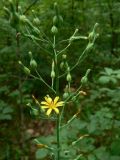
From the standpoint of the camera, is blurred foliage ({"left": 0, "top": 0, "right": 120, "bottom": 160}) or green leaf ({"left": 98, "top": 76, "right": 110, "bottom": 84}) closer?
green leaf ({"left": 98, "top": 76, "right": 110, "bottom": 84})

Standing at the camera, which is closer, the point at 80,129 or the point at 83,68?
the point at 80,129

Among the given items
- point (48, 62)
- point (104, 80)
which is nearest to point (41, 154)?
point (104, 80)

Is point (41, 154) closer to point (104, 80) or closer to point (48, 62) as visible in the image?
point (104, 80)

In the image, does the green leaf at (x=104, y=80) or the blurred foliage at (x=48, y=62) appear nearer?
the green leaf at (x=104, y=80)

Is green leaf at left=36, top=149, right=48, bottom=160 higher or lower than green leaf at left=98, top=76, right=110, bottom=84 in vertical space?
lower

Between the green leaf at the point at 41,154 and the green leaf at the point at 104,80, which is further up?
the green leaf at the point at 104,80

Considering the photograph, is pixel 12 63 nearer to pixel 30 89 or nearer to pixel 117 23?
pixel 30 89

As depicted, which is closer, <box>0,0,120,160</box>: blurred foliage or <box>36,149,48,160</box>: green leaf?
<box>36,149,48,160</box>: green leaf

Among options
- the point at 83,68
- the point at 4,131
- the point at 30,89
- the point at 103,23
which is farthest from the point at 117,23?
the point at 4,131

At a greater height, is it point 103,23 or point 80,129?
point 103,23

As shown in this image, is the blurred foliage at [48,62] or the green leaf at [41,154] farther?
the blurred foliage at [48,62]

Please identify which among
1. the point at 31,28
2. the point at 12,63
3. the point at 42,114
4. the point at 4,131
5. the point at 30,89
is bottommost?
the point at 4,131
